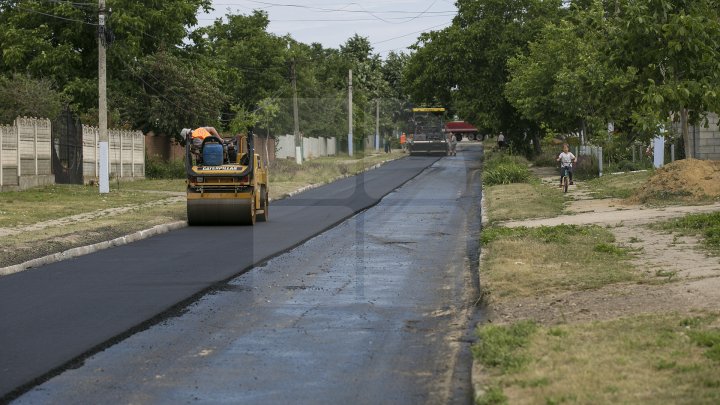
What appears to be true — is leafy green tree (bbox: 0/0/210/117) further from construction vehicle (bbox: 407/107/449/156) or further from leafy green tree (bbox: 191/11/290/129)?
construction vehicle (bbox: 407/107/449/156)

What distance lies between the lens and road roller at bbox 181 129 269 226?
2470 centimetres

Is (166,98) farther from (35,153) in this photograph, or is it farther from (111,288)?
(111,288)

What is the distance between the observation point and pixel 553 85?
44.2m

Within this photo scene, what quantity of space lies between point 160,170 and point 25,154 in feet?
49.0

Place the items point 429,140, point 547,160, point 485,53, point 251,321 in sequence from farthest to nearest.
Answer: point 429,140, point 485,53, point 547,160, point 251,321

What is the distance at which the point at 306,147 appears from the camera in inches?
3241

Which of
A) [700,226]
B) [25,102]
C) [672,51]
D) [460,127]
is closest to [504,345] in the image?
[700,226]

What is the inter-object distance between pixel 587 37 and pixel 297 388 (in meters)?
34.0

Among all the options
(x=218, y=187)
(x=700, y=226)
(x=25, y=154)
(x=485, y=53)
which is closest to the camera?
(x=700, y=226)

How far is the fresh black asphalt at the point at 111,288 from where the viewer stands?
1003 cm

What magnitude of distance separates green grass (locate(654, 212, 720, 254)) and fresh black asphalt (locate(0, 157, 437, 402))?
7.04 m

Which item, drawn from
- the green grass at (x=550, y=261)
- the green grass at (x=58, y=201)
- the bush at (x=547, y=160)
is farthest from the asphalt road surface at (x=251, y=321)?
the bush at (x=547, y=160)

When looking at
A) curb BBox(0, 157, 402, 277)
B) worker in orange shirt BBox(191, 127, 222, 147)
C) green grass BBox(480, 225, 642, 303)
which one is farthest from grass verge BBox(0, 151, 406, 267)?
green grass BBox(480, 225, 642, 303)

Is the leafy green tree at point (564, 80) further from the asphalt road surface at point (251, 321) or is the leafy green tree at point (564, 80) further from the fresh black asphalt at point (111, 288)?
the asphalt road surface at point (251, 321)
